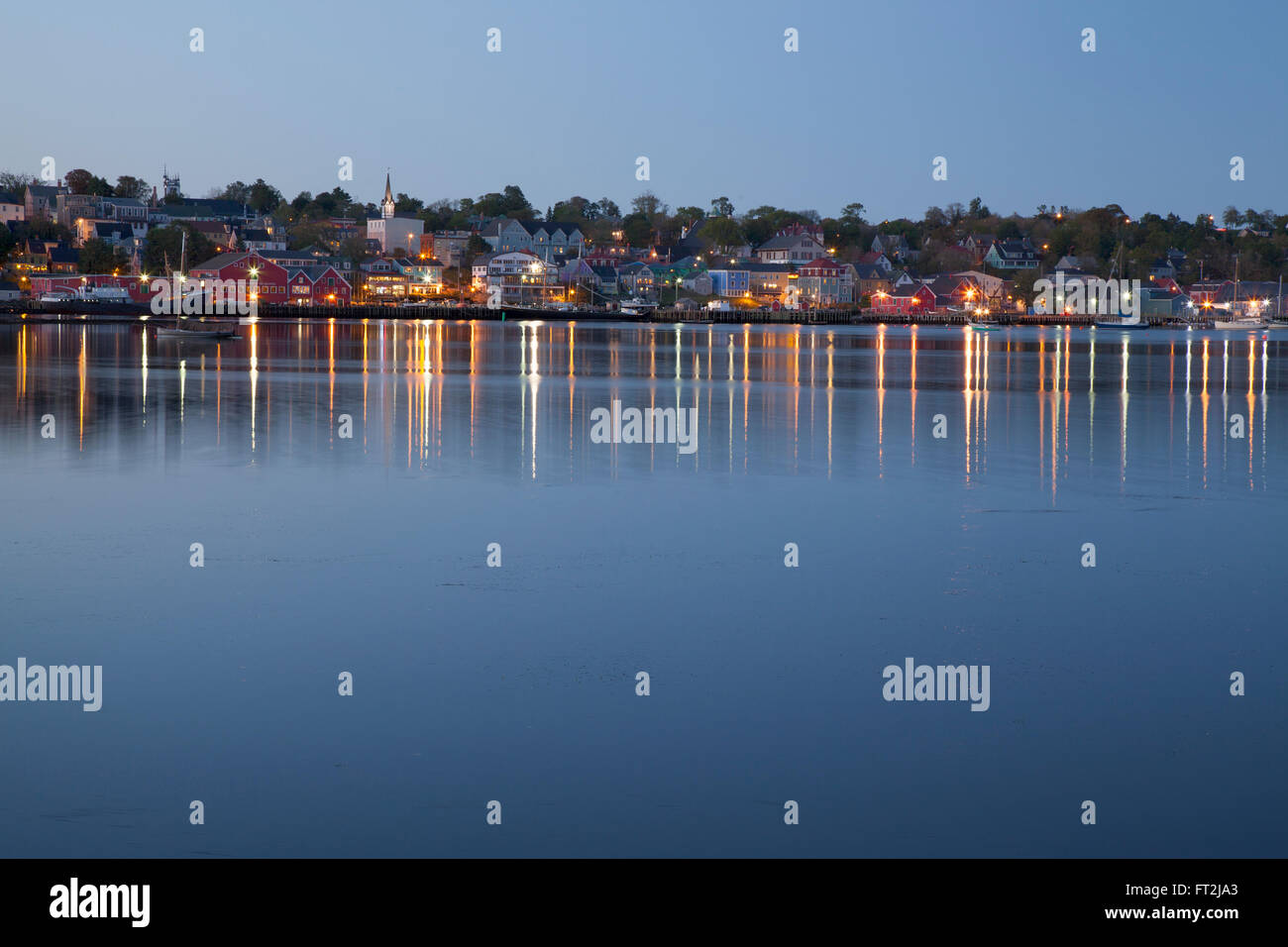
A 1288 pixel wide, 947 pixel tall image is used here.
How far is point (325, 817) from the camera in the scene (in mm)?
7309

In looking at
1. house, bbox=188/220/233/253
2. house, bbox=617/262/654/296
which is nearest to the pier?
house, bbox=617/262/654/296

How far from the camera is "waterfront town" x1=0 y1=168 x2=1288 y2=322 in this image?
139 m

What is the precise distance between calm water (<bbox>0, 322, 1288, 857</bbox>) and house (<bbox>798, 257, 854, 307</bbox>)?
12830 cm

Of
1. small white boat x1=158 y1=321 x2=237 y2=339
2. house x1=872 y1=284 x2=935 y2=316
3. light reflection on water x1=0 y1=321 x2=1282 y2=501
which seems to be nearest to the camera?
light reflection on water x1=0 y1=321 x2=1282 y2=501

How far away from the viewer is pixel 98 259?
458ft

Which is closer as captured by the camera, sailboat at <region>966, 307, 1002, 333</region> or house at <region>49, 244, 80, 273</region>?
sailboat at <region>966, 307, 1002, 333</region>

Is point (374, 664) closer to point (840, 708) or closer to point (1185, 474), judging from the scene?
point (840, 708)

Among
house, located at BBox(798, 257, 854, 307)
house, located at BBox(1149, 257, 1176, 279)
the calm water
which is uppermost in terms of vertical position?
house, located at BBox(1149, 257, 1176, 279)

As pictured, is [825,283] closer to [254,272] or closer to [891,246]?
[891,246]

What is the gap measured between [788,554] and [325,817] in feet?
24.9

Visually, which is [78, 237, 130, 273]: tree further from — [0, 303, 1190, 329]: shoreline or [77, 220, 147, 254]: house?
[0, 303, 1190, 329]: shoreline

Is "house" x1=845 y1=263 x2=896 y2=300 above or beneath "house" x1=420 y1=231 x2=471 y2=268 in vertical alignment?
beneath

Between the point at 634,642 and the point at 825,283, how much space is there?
144 m
